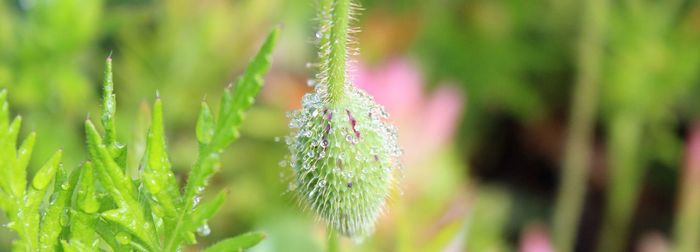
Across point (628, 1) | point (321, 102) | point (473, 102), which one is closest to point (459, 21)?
point (473, 102)

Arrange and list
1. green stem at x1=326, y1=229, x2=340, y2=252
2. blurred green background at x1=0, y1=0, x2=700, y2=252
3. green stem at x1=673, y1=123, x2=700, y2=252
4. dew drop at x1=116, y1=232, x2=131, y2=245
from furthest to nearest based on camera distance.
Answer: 1. green stem at x1=673, y1=123, x2=700, y2=252
2. blurred green background at x1=0, y1=0, x2=700, y2=252
3. green stem at x1=326, y1=229, x2=340, y2=252
4. dew drop at x1=116, y1=232, x2=131, y2=245

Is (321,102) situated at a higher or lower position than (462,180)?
higher

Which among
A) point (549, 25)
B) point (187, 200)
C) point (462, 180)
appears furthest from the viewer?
point (549, 25)

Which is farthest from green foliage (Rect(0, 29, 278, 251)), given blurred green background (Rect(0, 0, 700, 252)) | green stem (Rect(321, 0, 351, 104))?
blurred green background (Rect(0, 0, 700, 252))

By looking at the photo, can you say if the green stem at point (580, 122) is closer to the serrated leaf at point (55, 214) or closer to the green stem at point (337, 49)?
the green stem at point (337, 49)

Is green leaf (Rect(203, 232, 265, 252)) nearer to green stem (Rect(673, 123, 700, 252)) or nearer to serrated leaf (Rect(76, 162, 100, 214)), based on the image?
serrated leaf (Rect(76, 162, 100, 214))

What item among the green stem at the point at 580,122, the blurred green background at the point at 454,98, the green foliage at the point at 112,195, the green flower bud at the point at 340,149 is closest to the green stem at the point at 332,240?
the green flower bud at the point at 340,149

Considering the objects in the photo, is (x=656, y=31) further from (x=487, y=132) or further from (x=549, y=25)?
(x=487, y=132)

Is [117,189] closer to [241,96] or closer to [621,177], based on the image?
[241,96]
